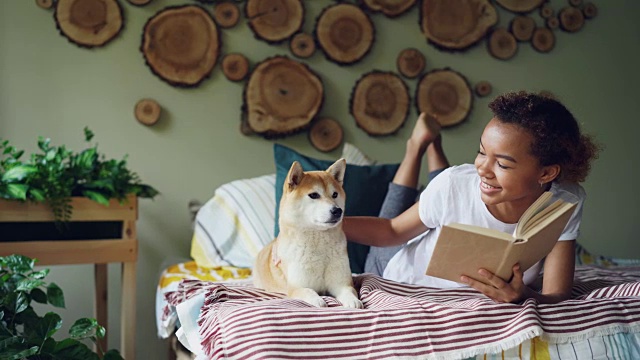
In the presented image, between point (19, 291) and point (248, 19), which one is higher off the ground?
point (248, 19)

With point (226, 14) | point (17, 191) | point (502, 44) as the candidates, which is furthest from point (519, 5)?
point (17, 191)

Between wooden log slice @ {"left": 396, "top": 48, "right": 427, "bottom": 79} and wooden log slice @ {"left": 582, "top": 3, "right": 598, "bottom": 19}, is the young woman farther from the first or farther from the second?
wooden log slice @ {"left": 582, "top": 3, "right": 598, "bottom": 19}

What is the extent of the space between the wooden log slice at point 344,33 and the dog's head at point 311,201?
155 centimetres

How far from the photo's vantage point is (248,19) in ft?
9.34

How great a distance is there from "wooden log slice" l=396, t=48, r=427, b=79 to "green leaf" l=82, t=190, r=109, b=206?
148 centimetres

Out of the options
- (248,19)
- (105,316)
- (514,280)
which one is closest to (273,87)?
(248,19)

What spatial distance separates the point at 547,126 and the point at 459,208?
0.99 ft

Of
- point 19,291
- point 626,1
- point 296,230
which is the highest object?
point 626,1

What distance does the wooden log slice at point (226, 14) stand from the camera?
280 cm

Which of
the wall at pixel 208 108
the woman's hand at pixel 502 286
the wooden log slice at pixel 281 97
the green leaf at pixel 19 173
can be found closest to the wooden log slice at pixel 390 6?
the wall at pixel 208 108

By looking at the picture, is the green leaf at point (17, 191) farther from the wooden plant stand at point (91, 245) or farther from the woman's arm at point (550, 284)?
the woman's arm at point (550, 284)

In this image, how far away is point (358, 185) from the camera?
2371 mm

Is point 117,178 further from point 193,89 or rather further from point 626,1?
point 626,1

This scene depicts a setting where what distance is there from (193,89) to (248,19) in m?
0.38
